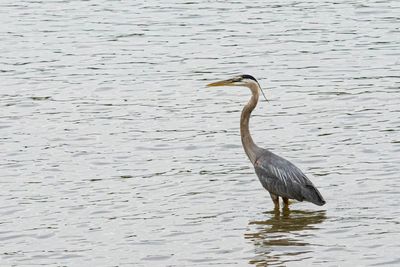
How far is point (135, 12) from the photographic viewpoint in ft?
105

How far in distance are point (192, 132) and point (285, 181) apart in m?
4.59

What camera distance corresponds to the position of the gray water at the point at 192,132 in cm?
1412

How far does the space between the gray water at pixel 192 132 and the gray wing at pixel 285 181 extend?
28 centimetres

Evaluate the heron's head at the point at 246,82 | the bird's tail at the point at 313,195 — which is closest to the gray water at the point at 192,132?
the bird's tail at the point at 313,195

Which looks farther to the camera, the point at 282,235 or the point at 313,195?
the point at 313,195

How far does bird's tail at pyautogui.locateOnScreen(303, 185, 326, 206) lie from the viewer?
1512 cm

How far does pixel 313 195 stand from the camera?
49.8 ft

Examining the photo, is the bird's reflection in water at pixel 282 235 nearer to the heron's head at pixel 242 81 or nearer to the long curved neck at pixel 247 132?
the long curved neck at pixel 247 132

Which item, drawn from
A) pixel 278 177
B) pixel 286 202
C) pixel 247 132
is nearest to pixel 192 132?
pixel 247 132

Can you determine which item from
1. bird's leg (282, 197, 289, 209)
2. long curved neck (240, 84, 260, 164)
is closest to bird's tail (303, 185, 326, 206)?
bird's leg (282, 197, 289, 209)

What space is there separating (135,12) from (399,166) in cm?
1629

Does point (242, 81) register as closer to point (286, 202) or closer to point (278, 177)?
point (278, 177)

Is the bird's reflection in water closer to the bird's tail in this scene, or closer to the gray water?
the gray water

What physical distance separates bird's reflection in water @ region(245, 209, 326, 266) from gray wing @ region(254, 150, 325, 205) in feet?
0.88
